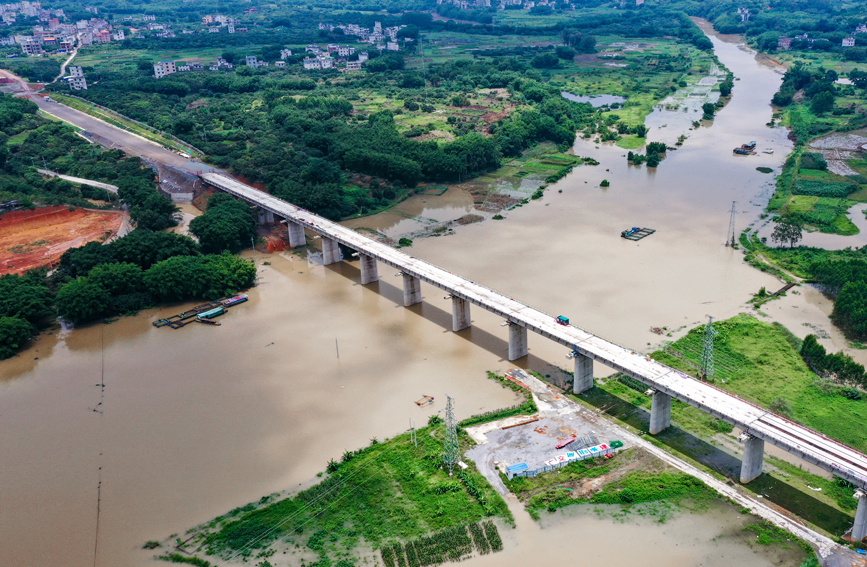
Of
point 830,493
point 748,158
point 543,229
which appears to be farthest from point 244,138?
point 830,493

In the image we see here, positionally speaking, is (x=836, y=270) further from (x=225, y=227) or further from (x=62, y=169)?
(x=62, y=169)

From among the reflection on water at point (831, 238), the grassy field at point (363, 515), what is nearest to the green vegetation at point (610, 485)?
the grassy field at point (363, 515)

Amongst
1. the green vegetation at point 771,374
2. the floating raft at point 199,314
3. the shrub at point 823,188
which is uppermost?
the shrub at point 823,188

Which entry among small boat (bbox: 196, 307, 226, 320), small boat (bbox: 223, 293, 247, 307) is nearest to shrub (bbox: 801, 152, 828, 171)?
small boat (bbox: 223, 293, 247, 307)

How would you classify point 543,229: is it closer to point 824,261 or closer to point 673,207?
point 673,207

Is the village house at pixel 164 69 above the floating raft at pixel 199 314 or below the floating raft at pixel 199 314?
above

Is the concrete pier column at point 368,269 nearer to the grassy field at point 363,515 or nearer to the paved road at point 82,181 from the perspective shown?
the grassy field at point 363,515

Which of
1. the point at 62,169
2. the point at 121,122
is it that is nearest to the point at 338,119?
the point at 121,122
